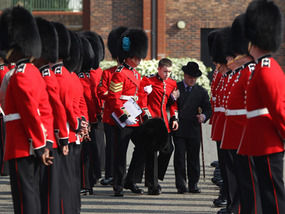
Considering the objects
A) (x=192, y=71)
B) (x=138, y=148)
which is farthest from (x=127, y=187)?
(x=192, y=71)

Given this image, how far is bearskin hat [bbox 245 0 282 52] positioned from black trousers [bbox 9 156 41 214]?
2071 millimetres

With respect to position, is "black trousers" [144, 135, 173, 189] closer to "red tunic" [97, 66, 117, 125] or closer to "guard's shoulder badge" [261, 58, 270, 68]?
"red tunic" [97, 66, 117, 125]

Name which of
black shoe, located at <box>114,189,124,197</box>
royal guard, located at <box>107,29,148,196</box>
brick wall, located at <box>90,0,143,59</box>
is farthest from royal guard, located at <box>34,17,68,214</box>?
brick wall, located at <box>90,0,143,59</box>

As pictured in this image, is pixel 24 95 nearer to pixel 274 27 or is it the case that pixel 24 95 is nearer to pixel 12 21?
pixel 12 21

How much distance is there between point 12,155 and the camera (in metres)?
5.66

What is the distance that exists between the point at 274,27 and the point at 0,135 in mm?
5913

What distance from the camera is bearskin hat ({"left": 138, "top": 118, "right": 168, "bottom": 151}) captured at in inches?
365

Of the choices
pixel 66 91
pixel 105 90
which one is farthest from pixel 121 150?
pixel 66 91

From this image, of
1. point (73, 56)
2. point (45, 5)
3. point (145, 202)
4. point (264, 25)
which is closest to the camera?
point (264, 25)

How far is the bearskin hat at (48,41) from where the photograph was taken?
21.5 feet

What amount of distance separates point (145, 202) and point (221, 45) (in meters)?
2.15

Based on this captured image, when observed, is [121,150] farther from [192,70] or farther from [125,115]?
[192,70]

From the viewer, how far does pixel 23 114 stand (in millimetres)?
5617

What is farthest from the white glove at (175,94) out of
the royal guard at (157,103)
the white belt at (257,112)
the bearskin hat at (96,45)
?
the white belt at (257,112)
